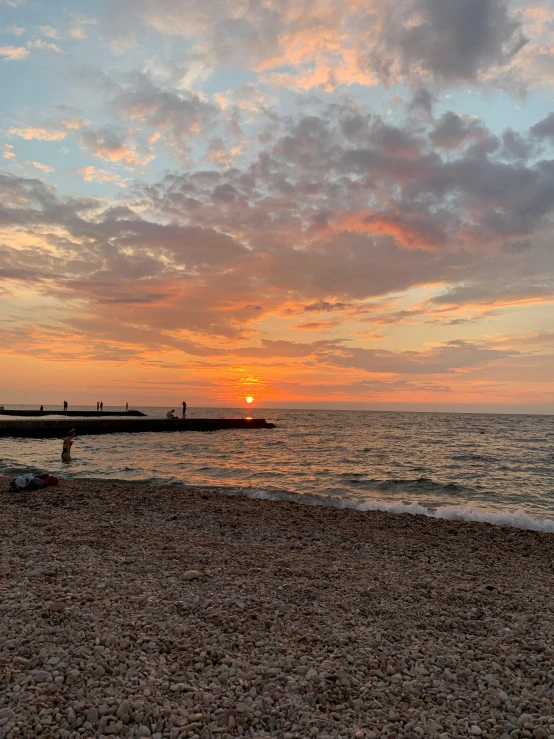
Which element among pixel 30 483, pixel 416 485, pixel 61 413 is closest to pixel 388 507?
pixel 416 485

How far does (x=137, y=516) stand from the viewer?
12766 mm

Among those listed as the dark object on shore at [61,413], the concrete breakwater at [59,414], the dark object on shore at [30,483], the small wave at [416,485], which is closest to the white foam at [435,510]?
the small wave at [416,485]

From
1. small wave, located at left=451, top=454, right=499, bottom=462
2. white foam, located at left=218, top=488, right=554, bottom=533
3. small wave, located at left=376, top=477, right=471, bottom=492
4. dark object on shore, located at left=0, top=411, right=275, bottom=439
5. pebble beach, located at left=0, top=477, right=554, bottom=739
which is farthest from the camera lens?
dark object on shore, located at left=0, top=411, right=275, bottom=439

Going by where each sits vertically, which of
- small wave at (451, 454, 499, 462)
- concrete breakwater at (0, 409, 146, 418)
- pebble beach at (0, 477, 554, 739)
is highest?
concrete breakwater at (0, 409, 146, 418)

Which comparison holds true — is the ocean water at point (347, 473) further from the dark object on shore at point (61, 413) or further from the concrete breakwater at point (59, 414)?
the dark object on shore at point (61, 413)

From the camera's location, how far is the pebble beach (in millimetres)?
4160

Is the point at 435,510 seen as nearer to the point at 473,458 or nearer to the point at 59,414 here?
the point at 473,458

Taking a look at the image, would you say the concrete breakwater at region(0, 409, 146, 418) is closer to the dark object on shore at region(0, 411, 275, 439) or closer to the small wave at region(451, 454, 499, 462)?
the dark object on shore at region(0, 411, 275, 439)

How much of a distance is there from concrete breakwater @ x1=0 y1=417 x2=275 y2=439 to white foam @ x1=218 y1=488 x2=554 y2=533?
3245 cm

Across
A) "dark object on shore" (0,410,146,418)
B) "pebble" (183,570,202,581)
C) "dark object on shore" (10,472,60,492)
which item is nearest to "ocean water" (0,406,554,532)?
"dark object on shore" (10,472,60,492)

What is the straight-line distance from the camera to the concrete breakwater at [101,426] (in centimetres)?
4278

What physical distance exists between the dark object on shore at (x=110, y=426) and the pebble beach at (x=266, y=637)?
3663cm

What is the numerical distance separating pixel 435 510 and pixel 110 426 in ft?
139

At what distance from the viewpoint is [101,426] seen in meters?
49.7
